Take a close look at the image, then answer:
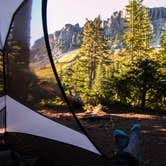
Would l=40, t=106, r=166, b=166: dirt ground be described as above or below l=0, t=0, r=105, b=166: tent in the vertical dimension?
below

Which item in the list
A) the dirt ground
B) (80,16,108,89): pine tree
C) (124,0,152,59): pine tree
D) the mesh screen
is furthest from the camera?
(80,16,108,89): pine tree

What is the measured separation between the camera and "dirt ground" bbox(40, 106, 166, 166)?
16.2ft

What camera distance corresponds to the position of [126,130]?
287 inches

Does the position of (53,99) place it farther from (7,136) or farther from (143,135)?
(143,135)

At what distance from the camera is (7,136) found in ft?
16.8

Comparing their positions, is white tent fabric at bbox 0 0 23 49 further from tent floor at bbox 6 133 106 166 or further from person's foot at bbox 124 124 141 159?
person's foot at bbox 124 124 141 159

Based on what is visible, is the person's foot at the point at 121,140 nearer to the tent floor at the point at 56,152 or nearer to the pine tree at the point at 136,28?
the tent floor at the point at 56,152

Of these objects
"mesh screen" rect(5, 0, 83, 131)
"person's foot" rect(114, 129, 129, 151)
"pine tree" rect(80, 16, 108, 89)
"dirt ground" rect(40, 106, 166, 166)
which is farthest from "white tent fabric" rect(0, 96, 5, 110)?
"pine tree" rect(80, 16, 108, 89)

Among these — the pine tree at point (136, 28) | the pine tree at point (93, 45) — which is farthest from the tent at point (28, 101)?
the pine tree at point (93, 45)

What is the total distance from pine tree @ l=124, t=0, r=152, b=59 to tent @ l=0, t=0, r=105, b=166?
2706 centimetres

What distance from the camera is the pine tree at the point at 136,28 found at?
31.6m

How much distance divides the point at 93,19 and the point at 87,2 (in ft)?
36.1

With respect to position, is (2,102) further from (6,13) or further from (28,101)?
(6,13)

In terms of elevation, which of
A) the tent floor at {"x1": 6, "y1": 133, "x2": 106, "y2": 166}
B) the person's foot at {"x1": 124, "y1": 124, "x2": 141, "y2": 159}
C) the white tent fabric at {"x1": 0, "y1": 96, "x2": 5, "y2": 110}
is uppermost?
the white tent fabric at {"x1": 0, "y1": 96, "x2": 5, "y2": 110}
